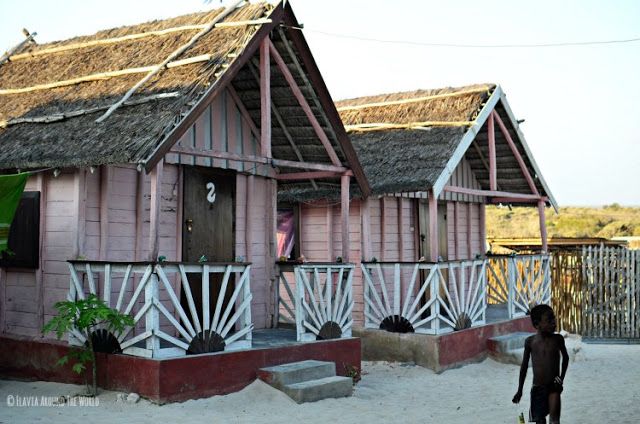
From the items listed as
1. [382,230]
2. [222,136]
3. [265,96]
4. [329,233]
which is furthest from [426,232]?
[265,96]

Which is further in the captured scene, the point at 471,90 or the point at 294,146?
the point at 471,90

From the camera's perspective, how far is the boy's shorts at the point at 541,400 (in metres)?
6.78

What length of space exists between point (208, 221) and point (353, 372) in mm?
3073

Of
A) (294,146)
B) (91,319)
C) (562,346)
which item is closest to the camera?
(562,346)

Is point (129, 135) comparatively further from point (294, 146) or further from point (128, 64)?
point (294, 146)

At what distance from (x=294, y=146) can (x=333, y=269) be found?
214cm

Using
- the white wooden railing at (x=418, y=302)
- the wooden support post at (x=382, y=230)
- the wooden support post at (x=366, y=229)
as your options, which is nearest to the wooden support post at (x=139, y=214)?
the wooden support post at (x=366, y=229)

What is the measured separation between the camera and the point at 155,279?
8.54 meters

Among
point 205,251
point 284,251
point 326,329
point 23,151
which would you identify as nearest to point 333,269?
point 326,329

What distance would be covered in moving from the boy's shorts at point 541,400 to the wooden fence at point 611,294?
1071 centimetres

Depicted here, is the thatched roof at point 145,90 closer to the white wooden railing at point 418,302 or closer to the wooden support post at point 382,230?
the white wooden railing at point 418,302

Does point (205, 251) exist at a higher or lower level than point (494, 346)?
higher

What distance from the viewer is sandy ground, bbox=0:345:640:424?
26.9ft

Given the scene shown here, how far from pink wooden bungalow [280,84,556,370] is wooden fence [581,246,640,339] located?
104cm
